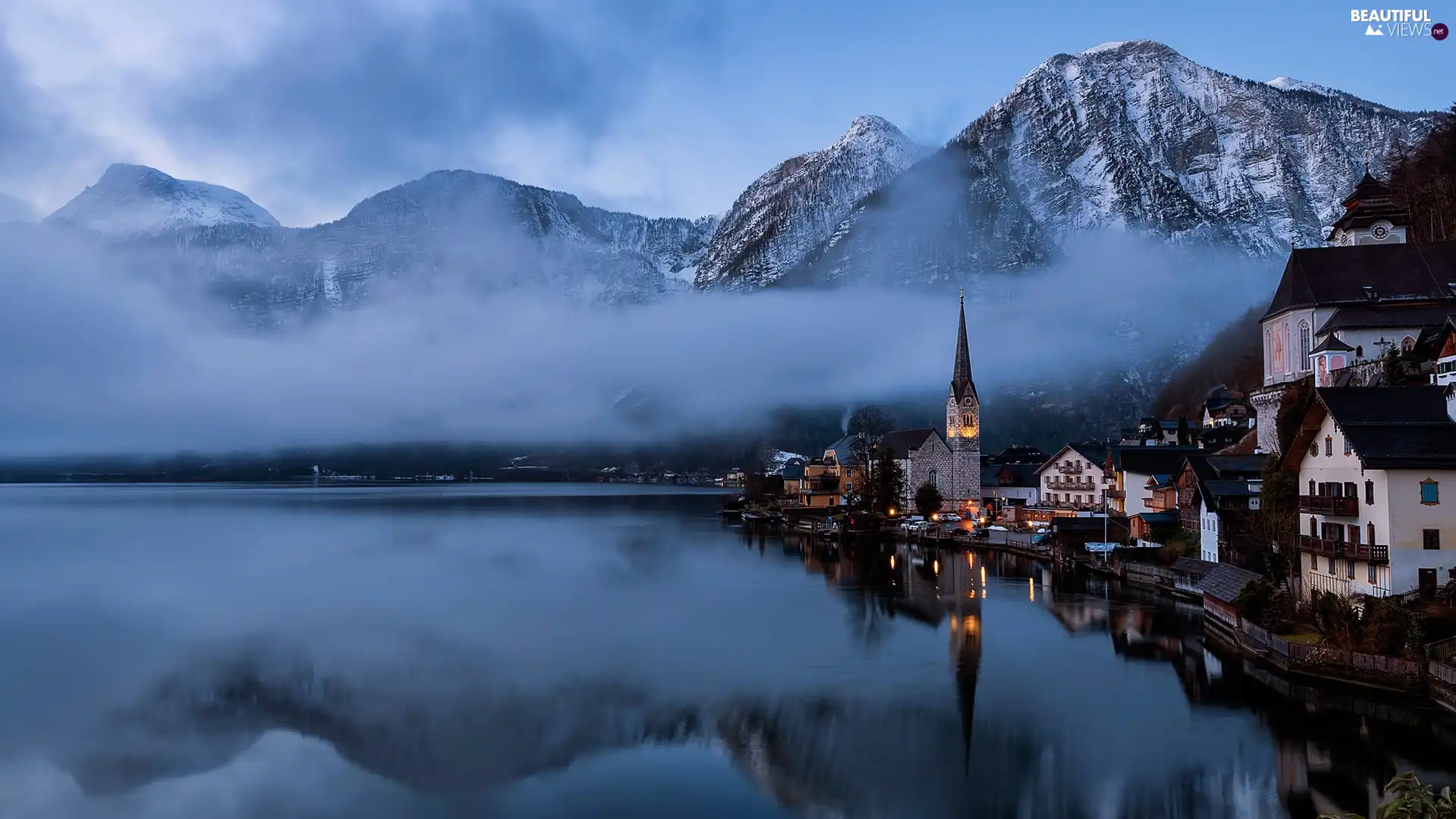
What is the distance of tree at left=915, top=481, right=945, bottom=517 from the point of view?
92.3 metres

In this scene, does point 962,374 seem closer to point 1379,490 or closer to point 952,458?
point 952,458

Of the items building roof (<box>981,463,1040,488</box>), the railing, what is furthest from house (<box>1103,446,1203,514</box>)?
the railing

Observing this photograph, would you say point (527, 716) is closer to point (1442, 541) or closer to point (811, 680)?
point (811, 680)

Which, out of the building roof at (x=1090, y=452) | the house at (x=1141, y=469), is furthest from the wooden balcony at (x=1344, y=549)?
the building roof at (x=1090, y=452)

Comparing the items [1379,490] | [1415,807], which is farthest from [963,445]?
[1415,807]

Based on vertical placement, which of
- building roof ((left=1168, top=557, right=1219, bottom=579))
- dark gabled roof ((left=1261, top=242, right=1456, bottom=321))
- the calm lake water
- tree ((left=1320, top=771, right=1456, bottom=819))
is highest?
dark gabled roof ((left=1261, top=242, right=1456, bottom=321))

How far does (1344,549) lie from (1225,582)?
8495 millimetres

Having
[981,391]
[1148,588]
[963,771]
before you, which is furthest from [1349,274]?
[981,391]

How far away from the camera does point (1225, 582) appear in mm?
36500

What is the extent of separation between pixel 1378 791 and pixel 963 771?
27.2ft

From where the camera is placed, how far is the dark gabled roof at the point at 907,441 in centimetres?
10050

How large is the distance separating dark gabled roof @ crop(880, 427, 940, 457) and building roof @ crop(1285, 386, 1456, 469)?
6933cm

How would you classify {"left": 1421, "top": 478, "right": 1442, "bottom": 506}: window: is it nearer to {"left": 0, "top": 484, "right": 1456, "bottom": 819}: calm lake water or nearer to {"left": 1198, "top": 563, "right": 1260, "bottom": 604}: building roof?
{"left": 0, "top": 484, "right": 1456, "bottom": 819}: calm lake water

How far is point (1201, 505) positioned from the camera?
46375mm
